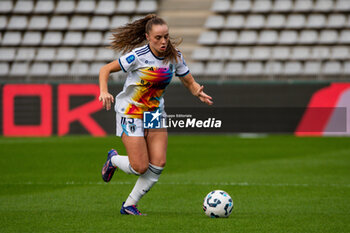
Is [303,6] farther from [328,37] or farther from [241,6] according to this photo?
[241,6]

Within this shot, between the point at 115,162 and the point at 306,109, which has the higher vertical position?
the point at 115,162

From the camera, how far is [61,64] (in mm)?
23938

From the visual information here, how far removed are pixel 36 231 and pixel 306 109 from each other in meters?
14.5

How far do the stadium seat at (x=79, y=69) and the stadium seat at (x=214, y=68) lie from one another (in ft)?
13.7

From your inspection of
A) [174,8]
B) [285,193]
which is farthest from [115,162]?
[174,8]

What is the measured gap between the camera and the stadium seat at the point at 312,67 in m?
20.9

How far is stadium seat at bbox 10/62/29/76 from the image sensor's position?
75.5 ft

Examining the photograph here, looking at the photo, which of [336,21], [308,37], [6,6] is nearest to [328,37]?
[308,37]

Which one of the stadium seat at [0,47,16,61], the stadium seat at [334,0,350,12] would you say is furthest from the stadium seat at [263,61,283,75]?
the stadium seat at [0,47,16,61]

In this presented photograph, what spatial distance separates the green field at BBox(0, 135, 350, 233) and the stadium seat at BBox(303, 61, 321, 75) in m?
4.08

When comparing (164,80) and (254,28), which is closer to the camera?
(164,80)

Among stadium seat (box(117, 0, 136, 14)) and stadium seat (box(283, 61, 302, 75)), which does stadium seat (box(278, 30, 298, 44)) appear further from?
stadium seat (box(117, 0, 136, 14))

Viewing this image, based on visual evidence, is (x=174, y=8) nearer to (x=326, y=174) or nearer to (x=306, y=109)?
(x=306, y=109)

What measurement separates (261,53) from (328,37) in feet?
8.17
